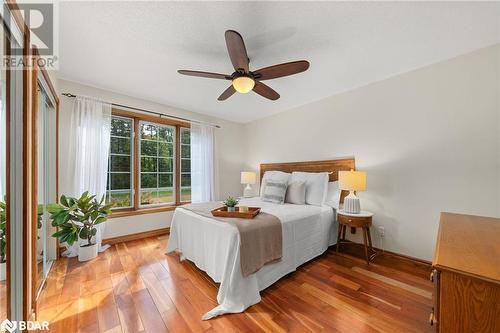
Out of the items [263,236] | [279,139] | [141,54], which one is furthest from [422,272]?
[141,54]

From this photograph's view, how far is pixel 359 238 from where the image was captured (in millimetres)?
2834

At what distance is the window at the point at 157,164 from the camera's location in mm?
3521

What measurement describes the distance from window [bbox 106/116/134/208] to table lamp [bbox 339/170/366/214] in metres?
3.42

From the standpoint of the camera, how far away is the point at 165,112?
3.67m

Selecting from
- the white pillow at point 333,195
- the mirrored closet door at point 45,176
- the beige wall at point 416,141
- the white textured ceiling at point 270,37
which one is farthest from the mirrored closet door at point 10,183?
the white pillow at point 333,195

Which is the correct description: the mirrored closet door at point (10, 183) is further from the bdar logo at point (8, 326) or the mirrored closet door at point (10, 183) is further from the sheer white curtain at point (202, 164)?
the sheer white curtain at point (202, 164)

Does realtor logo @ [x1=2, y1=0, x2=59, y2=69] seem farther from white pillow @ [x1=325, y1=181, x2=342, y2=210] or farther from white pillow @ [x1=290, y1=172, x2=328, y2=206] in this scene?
white pillow @ [x1=325, y1=181, x2=342, y2=210]

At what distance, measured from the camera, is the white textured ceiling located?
1.50m

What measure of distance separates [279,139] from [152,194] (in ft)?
9.01

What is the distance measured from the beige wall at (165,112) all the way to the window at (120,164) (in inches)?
12.9

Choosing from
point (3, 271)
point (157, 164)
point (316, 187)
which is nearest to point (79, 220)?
point (3, 271)

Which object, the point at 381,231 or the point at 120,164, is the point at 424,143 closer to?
the point at 381,231

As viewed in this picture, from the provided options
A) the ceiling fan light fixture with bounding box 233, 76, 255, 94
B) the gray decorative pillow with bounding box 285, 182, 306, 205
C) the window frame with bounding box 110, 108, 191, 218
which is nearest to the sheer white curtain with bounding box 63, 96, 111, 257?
the window frame with bounding box 110, 108, 191, 218

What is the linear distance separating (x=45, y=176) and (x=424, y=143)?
14.7 ft
